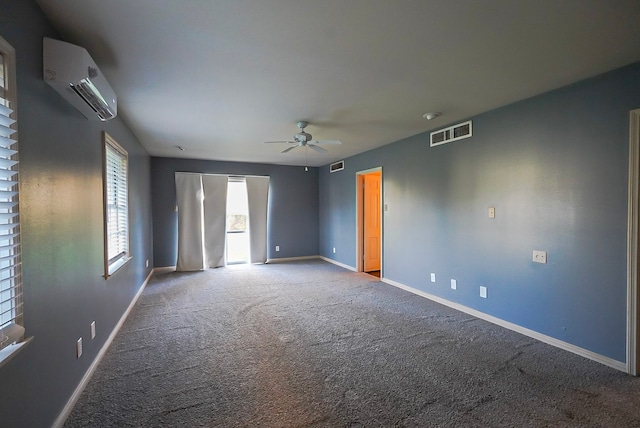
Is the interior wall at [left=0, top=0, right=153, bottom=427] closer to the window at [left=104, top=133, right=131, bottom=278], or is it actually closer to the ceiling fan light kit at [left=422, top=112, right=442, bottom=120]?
the window at [left=104, top=133, right=131, bottom=278]

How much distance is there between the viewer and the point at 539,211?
2.88 m

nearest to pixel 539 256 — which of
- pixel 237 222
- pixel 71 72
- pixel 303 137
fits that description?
pixel 303 137

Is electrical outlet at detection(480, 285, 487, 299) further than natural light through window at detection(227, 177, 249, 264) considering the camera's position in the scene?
No

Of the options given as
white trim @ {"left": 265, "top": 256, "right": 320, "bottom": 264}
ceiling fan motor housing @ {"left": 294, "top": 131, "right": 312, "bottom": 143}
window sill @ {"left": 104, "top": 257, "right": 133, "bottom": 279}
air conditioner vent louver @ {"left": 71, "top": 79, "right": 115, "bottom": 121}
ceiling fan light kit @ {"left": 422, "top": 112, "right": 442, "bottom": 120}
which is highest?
ceiling fan light kit @ {"left": 422, "top": 112, "right": 442, "bottom": 120}

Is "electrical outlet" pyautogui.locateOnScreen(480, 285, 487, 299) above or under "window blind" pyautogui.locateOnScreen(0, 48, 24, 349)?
under

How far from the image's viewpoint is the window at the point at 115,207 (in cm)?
276

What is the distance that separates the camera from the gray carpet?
183 cm

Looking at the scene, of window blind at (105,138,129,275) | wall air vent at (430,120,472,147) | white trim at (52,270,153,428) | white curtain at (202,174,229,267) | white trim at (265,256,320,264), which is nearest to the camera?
white trim at (52,270,153,428)

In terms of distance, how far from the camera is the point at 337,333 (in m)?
3.03

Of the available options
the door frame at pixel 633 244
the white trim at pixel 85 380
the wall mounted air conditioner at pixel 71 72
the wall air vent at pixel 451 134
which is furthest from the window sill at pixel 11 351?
the wall air vent at pixel 451 134

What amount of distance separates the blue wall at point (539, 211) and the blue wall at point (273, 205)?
135 inches

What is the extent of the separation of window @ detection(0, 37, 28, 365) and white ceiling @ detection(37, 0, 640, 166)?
24.0 inches

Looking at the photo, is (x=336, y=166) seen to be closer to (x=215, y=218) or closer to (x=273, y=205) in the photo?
(x=273, y=205)

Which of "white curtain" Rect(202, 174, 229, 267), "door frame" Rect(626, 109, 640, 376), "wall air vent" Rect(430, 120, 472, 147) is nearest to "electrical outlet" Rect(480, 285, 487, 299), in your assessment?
"door frame" Rect(626, 109, 640, 376)
